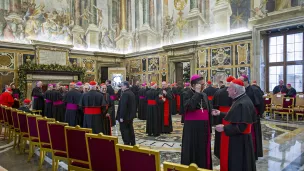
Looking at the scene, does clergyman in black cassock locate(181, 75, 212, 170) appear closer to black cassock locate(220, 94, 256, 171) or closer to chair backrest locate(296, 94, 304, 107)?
black cassock locate(220, 94, 256, 171)

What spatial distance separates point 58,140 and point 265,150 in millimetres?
4828

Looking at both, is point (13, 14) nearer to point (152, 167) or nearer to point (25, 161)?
point (25, 161)

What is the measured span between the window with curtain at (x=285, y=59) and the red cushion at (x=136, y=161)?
11138 millimetres

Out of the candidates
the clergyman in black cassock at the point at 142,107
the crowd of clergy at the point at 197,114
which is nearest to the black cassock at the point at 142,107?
the clergyman in black cassock at the point at 142,107

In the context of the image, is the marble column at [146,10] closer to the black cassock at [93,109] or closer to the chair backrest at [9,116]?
the black cassock at [93,109]

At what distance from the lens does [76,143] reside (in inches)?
126

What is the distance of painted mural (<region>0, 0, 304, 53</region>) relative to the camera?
12600 millimetres

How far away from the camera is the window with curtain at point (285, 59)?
1060 centimetres

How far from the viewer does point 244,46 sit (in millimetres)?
11711

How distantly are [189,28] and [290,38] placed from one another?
596cm

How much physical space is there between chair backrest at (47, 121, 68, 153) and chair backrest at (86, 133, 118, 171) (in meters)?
0.88

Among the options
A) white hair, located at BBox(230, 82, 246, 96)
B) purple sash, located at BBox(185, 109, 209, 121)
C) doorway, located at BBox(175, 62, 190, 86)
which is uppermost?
doorway, located at BBox(175, 62, 190, 86)

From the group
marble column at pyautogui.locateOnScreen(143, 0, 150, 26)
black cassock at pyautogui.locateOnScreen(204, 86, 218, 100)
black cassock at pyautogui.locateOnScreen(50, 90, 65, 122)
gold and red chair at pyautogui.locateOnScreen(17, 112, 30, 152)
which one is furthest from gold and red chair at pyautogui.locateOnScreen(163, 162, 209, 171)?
marble column at pyautogui.locateOnScreen(143, 0, 150, 26)

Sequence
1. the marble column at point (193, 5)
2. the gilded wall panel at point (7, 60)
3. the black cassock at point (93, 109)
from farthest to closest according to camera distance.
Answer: the marble column at point (193, 5), the gilded wall panel at point (7, 60), the black cassock at point (93, 109)
